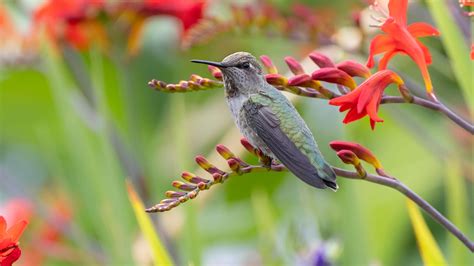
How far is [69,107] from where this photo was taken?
Result: 2080mm

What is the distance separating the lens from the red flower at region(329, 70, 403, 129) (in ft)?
3.34

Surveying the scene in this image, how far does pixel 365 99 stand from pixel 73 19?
1335 mm

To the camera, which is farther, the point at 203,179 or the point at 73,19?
the point at 73,19

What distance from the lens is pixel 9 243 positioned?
94 cm

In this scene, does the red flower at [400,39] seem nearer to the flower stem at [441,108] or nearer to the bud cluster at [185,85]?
the flower stem at [441,108]

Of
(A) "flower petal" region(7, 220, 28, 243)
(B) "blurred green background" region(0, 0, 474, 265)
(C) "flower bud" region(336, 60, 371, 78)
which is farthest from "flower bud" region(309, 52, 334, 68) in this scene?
(B) "blurred green background" region(0, 0, 474, 265)

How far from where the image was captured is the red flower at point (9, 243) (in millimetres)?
933

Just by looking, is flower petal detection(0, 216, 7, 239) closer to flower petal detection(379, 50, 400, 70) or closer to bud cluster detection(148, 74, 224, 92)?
bud cluster detection(148, 74, 224, 92)

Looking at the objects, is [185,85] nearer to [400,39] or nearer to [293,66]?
[293,66]

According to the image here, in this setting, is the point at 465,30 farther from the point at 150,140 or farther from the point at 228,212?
the point at 150,140

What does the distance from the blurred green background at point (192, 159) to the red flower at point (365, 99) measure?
551 mm

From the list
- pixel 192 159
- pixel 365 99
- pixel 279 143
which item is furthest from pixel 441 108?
pixel 192 159

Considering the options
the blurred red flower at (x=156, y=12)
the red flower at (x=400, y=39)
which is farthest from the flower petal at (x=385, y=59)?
the blurred red flower at (x=156, y=12)

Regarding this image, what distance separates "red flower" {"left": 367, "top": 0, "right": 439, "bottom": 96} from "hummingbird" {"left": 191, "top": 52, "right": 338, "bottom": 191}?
120 mm
